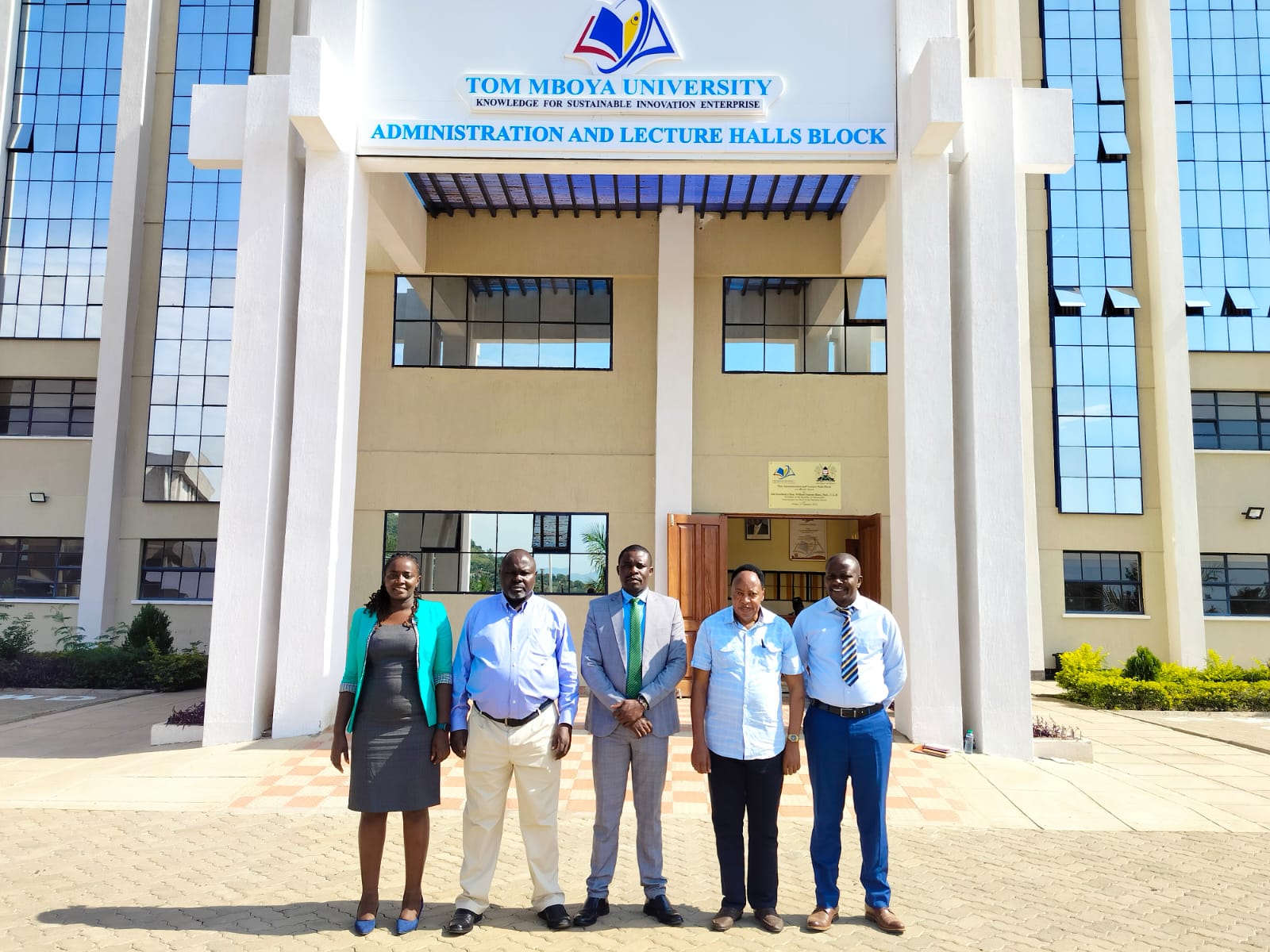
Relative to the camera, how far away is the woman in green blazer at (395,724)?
446 cm

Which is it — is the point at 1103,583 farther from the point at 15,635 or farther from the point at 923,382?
the point at 15,635

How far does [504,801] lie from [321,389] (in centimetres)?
608

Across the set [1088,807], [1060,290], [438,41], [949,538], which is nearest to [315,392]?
[438,41]

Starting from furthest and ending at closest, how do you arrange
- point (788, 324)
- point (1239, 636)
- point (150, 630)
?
point (1239, 636) < point (150, 630) < point (788, 324)

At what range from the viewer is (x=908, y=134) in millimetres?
9688

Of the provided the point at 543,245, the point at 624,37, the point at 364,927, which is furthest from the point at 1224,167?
the point at 364,927

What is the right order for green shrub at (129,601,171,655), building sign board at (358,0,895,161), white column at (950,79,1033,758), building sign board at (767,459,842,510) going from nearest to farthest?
white column at (950,79,1033,758), building sign board at (358,0,895,161), building sign board at (767,459,842,510), green shrub at (129,601,171,655)

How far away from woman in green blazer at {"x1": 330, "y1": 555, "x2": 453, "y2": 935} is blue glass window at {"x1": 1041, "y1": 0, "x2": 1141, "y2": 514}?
635 inches

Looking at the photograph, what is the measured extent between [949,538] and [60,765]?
8904 millimetres

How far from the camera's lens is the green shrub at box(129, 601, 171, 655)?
15.6 m

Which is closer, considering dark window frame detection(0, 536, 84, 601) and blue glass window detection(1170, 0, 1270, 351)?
dark window frame detection(0, 536, 84, 601)

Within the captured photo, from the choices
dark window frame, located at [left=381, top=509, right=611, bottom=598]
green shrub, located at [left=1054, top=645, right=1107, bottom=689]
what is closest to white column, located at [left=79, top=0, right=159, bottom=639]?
dark window frame, located at [left=381, top=509, right=611, bottom=598]

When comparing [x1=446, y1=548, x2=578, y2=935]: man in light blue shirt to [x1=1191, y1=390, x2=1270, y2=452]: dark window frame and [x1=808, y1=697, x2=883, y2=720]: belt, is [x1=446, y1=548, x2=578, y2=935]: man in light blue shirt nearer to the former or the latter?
[x1=808, y1=697, x2=883, y2=720]: belt

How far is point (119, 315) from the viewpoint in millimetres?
17297
